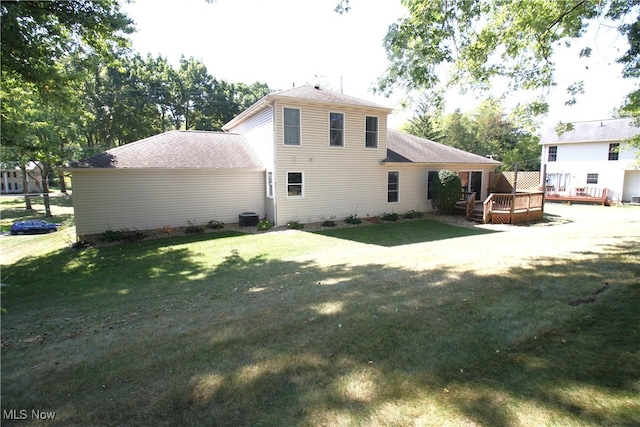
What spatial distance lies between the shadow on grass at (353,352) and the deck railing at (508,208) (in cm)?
921

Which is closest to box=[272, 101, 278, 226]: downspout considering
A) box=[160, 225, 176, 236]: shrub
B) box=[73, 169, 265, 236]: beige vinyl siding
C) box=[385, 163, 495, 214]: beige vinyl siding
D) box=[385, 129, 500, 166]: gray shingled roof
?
box=[73, 169, 265, 236]: beige vinyl siding

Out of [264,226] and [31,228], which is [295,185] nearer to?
[264,226]

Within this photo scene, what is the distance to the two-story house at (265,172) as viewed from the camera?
12.5m

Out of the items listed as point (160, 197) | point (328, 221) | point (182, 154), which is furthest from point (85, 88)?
point (328, 221)

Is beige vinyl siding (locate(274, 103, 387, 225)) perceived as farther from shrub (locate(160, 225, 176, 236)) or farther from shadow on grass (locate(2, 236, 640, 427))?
shadow on grass (locate(2, 236, 640, 427))

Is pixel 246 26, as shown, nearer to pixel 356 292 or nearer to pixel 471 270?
pixel 356 292

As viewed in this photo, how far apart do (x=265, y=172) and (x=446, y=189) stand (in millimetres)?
9449

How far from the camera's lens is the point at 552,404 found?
7.96 feet

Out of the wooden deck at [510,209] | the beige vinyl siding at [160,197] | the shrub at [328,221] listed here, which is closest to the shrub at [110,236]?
the beige vinyl siding at [160,197]

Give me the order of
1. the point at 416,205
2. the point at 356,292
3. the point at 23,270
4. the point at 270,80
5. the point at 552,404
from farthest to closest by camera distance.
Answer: the point at 270,80, the point at 416,205, the point at 23,270, the point at 356,292, the point at 552,404

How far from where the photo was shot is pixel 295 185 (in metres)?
14.2

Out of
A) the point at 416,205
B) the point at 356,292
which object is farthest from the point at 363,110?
the point at 356,292

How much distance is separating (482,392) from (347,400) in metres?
1.13

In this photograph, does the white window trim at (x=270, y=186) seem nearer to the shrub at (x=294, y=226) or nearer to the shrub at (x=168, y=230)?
the shrub at (x=294, y=226)
